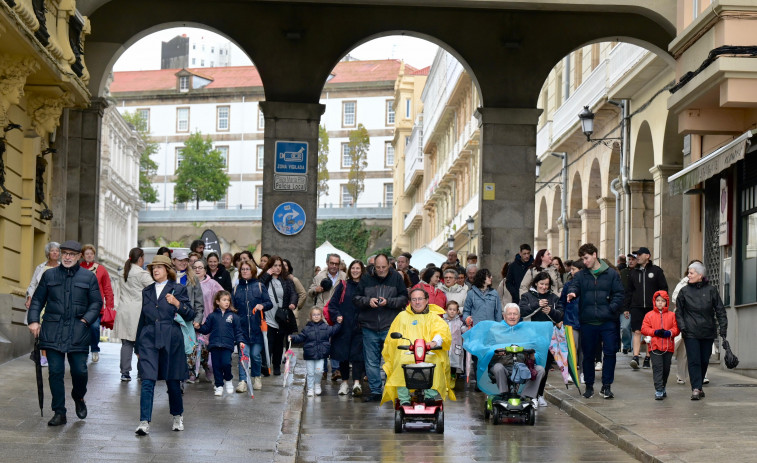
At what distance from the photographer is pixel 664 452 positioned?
11.3 meters

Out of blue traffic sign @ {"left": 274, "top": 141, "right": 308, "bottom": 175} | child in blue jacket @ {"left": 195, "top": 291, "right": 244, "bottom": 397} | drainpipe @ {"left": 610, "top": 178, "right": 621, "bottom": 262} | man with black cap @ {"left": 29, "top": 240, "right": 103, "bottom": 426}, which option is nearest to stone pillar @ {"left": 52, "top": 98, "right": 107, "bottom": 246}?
blue traffic sign @ {"left": 274, "top": 141, "right": 308, "bottom": 175}

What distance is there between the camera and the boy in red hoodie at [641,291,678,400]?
15.6 m

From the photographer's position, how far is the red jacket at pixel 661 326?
1585 centimetres

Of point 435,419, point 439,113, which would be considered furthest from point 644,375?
point 439,113

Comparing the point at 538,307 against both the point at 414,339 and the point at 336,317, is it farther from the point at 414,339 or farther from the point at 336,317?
the point at 336,317

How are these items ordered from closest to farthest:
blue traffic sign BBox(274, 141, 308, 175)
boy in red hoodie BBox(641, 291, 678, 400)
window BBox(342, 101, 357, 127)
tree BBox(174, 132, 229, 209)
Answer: boy in red hoodie BBox(641, 291, 678, 400), blue traffic sign BBox(274, 141, 308, 175), tree BBox(174, 132, 229, 209), window BBox(342, 101, 357, 127)

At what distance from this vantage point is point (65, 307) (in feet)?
41.4

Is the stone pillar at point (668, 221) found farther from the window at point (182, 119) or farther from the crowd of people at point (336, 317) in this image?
the window at point (182, 119)

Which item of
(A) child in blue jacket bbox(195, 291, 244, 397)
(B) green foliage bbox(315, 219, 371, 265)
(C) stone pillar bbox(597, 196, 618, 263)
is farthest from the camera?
(B) green foliage bbox(315, 219, 371, 265)

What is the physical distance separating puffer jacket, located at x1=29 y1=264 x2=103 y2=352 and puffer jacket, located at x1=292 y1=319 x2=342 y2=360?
4.02 meters

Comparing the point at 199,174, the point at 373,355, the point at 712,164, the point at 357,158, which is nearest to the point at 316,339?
the point at 373,355

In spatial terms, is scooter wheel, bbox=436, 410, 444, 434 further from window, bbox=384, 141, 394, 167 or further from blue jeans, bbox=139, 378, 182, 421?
window, bbox=384, 141, 394, 167

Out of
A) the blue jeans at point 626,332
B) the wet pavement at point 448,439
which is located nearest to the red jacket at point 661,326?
the wet pavement at point 448,439

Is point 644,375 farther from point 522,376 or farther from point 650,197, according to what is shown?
point 650,197
